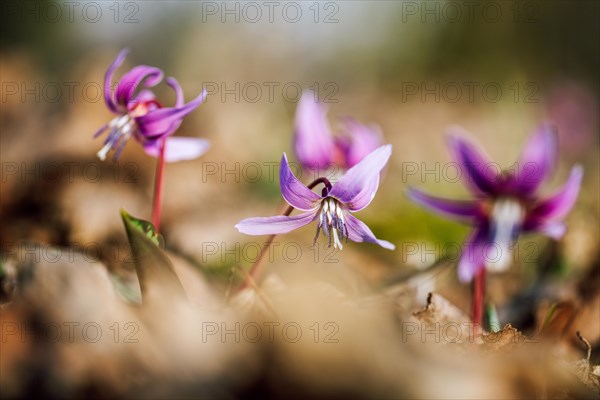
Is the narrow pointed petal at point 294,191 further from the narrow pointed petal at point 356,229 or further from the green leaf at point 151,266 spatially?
the green leaf at point 151,266

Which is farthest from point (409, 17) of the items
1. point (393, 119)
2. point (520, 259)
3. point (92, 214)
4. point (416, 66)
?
point (92, 214)

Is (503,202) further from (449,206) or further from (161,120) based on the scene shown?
(161,120)

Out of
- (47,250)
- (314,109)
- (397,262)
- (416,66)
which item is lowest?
(397,262)

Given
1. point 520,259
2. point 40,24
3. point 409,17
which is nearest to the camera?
point 520,259

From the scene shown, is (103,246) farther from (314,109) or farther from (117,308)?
(117,308)

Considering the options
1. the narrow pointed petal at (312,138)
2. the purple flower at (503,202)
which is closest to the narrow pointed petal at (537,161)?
the purple flower at (503,202)
